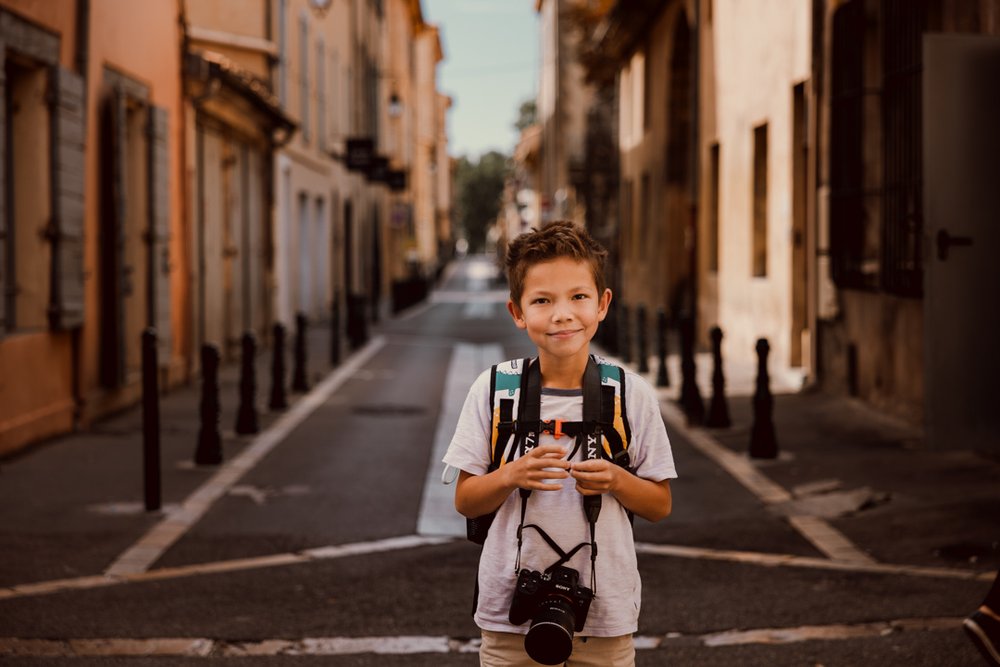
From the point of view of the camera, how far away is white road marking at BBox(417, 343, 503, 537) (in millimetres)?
8078

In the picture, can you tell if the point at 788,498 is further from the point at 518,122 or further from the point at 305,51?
the point at 518,122

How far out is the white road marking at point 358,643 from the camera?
5336 mm

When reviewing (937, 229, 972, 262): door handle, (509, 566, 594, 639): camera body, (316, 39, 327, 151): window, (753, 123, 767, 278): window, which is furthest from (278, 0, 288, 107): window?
(509, 566, 594, 639): camera body

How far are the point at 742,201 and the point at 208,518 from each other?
1259cm

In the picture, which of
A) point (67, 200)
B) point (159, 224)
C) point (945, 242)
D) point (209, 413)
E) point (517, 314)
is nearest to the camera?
point (517, 314)

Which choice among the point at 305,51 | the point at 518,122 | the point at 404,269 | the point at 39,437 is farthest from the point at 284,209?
the point at 518,122

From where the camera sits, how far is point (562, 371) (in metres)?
3.06

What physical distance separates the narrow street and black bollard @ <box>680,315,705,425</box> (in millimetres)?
289

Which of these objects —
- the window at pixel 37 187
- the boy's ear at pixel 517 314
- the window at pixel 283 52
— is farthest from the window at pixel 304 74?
the boy's ear at pixel 517 314

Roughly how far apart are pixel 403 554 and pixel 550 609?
4420 mm

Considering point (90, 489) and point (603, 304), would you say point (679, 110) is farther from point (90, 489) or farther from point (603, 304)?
point (603, 304)

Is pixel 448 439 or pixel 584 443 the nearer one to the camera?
pixel 584 443

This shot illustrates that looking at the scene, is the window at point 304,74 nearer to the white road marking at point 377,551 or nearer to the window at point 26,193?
the window at point 26,193

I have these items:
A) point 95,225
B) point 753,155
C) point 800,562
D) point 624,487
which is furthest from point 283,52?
point 624,487
